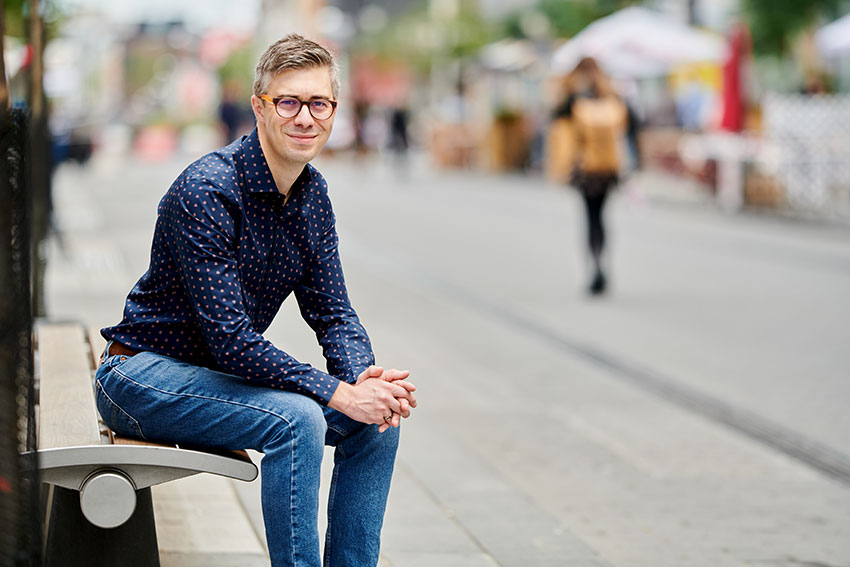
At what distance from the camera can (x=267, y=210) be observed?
11.5 ft

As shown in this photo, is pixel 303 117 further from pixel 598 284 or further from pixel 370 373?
pixel 598 284

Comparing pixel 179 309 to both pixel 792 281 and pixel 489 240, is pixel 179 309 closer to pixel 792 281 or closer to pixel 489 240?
pixel 792 281

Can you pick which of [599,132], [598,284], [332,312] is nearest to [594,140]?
[599,132]

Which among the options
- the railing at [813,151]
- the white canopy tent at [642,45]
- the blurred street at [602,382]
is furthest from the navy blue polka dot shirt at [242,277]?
the white canopy tent at [642,45]

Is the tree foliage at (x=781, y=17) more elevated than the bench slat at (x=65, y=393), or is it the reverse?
the bench slat at (x=65, y=393)

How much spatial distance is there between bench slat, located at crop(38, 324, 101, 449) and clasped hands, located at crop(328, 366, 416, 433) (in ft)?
1.90

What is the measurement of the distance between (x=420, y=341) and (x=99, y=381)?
5.50m

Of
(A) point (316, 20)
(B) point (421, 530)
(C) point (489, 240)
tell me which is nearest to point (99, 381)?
(B) point (421, 530)

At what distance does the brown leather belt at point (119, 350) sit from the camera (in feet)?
11.8

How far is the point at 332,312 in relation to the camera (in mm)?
3756

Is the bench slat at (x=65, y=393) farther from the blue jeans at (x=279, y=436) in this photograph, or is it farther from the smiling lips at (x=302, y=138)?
the smiling lips at (x=302, y=138)

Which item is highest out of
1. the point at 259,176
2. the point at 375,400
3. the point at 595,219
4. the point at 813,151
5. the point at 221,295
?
the point at 259,176

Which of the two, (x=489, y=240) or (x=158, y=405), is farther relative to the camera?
(x=489, y=240)

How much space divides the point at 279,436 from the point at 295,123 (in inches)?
29.6
